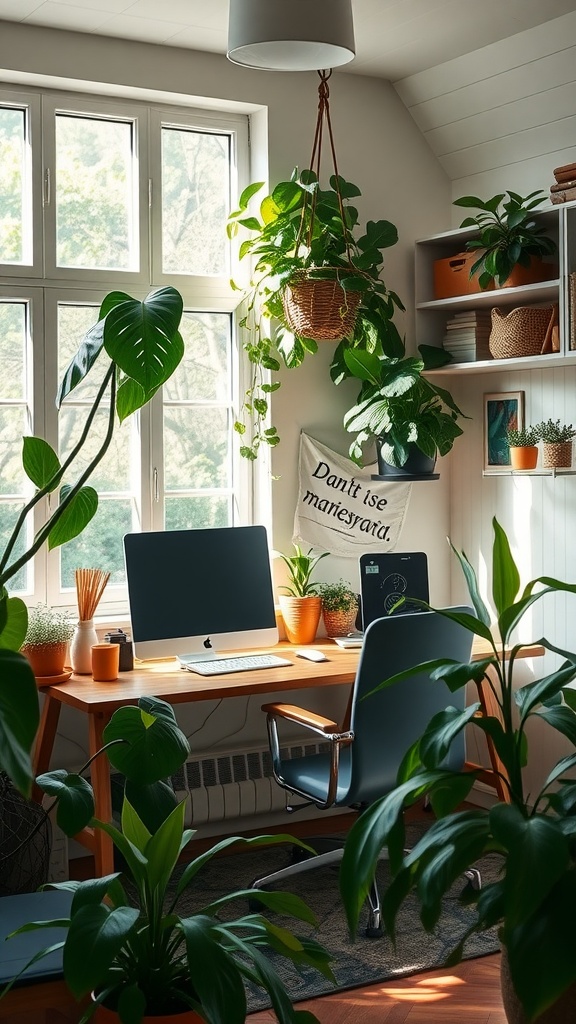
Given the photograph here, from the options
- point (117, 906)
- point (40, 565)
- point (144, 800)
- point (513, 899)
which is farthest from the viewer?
point (40, 565)

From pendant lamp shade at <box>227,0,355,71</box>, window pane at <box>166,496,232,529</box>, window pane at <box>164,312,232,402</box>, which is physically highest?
pendant lamp shade at <box>227,0,355,71</box>

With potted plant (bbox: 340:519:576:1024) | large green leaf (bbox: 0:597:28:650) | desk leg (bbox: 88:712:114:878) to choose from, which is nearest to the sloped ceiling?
large green leaf (bbox: 0:597:28:650)

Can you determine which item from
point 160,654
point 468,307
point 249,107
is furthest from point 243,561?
point 249,107

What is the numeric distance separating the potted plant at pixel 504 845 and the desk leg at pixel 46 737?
1.76 metres

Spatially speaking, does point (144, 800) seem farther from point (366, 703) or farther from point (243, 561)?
point (243, 561)

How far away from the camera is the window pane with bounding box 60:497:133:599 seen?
407 cm

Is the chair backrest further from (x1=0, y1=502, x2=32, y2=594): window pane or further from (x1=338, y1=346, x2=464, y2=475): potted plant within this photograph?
(x1=0, y1=502, x2=32, y2=594): window pane

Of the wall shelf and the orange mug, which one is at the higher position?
the wall shelf

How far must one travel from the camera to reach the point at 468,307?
14.5 ft

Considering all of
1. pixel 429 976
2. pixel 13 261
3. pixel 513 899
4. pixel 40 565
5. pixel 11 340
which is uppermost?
pixel 13 261

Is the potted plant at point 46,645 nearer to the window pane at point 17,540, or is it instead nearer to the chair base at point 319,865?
the window pane at point 17,540

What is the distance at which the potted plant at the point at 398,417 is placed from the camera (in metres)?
4.04

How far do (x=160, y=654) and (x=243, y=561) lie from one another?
17.7 inches

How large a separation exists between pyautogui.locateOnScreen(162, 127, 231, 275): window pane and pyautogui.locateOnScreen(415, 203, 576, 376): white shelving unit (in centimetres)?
79
